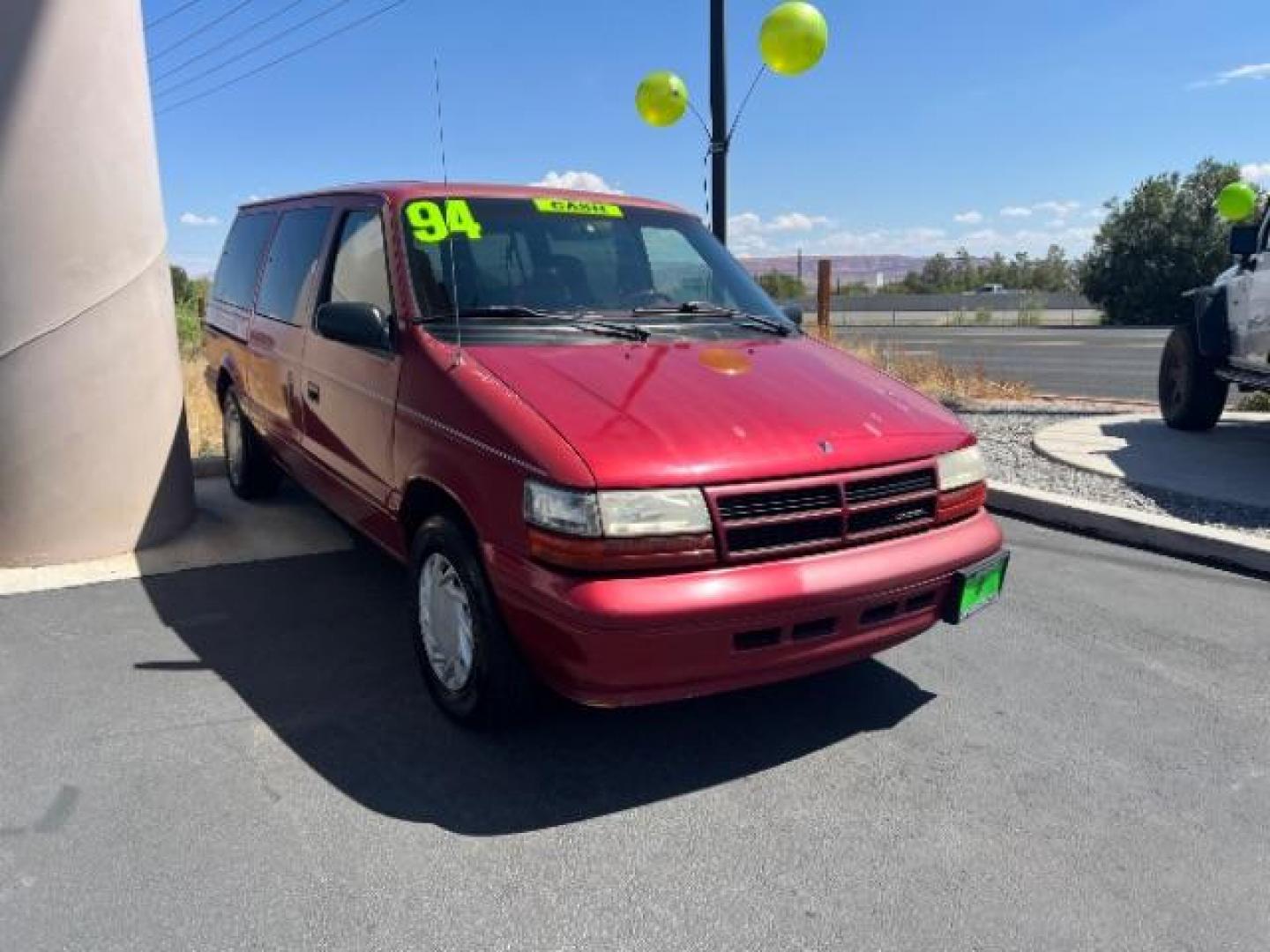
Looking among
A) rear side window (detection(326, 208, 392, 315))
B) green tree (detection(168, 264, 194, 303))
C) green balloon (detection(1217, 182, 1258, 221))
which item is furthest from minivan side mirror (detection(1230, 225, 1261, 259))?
green tree (detection(168, 264, 194, 303))

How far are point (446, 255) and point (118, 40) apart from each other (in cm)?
236

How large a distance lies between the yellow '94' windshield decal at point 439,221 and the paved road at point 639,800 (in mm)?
1640

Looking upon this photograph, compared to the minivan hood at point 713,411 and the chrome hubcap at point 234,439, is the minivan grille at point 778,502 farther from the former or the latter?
the chrome hubcap at point 234,439

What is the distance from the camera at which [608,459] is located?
105 inches

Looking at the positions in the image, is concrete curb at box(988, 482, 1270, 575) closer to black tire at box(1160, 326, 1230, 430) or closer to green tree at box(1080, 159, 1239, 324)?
black tire at box(1160, 326, 1230, 430)

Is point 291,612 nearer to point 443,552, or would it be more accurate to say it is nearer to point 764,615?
point 443,552

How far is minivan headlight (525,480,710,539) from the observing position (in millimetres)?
2596

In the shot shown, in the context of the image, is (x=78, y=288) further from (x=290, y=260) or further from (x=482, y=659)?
(x=482, y=659)

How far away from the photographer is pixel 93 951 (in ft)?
6.95

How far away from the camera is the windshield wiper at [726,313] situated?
Result: 155 inches

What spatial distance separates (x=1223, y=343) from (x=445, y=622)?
7.40 m

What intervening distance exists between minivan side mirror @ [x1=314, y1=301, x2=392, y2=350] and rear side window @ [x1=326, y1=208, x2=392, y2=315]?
148mm

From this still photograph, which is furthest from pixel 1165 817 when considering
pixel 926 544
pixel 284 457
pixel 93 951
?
pixel 284 457

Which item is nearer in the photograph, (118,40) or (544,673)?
(544,673)
